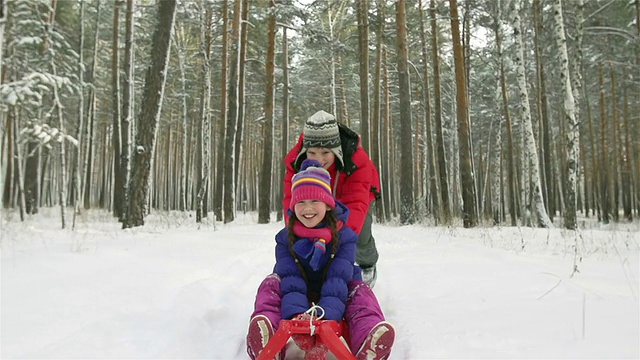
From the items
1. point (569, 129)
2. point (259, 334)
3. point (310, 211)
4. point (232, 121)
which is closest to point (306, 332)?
point (259, 334)

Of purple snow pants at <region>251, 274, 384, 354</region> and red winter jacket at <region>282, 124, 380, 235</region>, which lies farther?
red winter jacket at <region>282, 124, 380, 235</region>

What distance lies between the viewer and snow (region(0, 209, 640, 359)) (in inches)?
93.1

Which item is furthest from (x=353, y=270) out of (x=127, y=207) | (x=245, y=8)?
(x=245, y=8)

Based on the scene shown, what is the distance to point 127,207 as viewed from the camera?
30.3ft

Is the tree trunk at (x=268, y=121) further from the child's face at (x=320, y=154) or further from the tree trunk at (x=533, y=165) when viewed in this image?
the child's face at (x=320, y=154)

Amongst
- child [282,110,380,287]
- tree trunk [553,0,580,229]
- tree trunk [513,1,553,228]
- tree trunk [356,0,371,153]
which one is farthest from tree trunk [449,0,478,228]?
child [282,110,380,287]

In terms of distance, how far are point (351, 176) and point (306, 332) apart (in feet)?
5.43

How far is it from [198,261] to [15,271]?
1.92 meters

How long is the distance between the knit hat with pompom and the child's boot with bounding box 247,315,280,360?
2.93ft

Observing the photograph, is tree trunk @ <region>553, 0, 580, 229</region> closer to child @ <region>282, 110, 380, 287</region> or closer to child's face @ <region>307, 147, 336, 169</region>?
child @ <region>282, 110, 380, 287</region>

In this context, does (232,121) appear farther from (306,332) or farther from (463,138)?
(306,332)

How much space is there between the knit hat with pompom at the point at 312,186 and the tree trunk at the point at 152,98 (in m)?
7.15

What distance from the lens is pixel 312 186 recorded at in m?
2.81

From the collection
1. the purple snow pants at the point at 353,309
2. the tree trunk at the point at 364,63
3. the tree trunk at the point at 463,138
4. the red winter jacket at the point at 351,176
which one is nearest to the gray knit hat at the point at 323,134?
the red winter jacket at the point at 351,176
